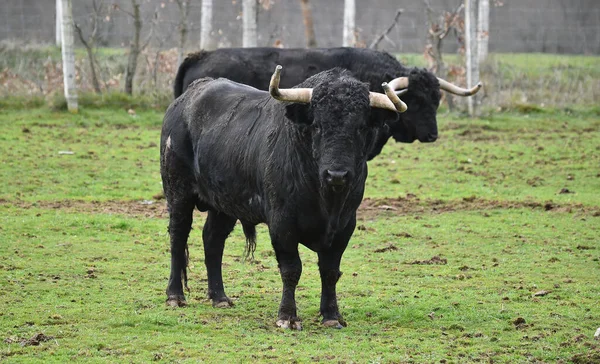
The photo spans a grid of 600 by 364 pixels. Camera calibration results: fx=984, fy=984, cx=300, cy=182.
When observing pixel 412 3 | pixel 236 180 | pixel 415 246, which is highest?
pixel 412 3

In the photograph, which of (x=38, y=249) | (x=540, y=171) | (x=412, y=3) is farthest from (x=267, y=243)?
(x=412, y=3)

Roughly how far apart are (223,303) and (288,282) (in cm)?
102

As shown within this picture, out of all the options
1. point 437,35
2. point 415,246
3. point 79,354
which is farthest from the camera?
point 437,35

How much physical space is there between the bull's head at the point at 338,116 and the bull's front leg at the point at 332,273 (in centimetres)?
63

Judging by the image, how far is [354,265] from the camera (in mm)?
10359

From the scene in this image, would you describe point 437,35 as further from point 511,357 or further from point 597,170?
point 511,357

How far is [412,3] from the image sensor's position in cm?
3575

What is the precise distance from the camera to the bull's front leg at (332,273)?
7.87 metres

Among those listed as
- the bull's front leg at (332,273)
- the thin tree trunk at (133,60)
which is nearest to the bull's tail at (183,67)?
the thin tree trunk at (133,60)

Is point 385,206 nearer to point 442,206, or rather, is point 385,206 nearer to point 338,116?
point 442,206

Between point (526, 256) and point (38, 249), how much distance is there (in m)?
5.33

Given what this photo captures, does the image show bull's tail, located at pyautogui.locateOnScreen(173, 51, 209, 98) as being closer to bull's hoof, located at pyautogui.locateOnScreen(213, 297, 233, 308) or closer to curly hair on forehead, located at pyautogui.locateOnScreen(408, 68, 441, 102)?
curly hair on forehead, located at pyautogui.locateOnScreen(408, 68, 441, 102)

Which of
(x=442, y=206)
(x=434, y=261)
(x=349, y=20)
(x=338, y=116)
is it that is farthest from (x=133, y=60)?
(x=338, y=116)

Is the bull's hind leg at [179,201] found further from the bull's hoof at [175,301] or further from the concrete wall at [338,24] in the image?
the concrete wall at [338,24]
